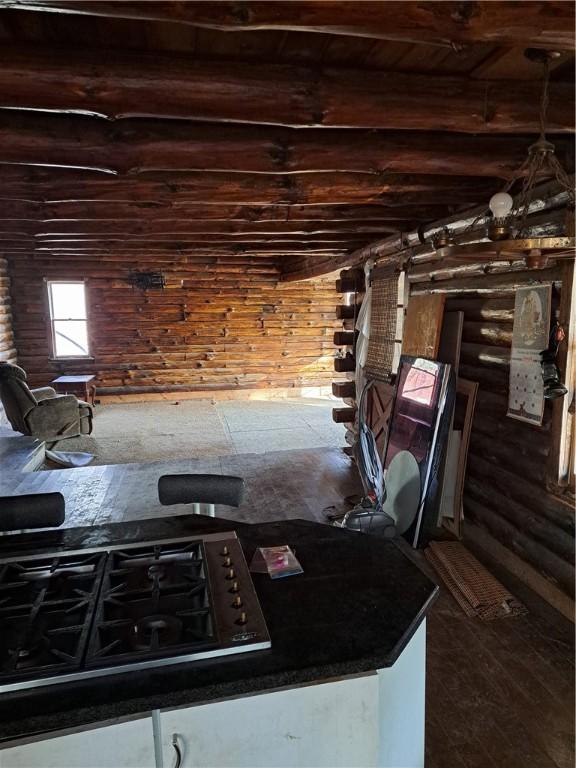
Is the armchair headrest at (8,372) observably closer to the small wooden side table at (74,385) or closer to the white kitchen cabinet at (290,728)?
the small wooden side table at (74,385)

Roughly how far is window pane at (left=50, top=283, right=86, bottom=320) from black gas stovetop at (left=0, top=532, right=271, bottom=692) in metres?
9.74

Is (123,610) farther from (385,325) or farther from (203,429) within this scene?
(203,429)

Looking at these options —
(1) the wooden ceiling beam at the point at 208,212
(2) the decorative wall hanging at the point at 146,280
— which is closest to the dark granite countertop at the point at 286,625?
(1) the wooden ceiling beam at the point at 208,212

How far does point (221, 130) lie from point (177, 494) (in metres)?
2.10

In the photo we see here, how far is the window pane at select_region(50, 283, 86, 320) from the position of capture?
10258 mm

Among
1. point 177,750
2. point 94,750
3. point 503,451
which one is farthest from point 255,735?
point 503,451

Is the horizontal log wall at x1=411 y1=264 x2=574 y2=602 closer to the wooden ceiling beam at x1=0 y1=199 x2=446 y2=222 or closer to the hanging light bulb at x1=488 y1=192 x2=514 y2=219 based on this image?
the wooden ceiling beam at x1=0 y1=199 x2=446 y2=222

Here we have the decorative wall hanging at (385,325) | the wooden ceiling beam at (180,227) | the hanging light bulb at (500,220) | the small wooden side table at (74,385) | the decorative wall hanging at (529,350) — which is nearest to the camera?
the hanging light bulb at (500,220)

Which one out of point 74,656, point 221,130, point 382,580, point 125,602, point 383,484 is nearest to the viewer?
point 74,656

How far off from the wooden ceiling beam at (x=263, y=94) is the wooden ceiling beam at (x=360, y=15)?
55 cm

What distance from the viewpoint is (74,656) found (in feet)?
3.79

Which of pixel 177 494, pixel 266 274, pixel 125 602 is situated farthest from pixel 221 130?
pixel 266 274

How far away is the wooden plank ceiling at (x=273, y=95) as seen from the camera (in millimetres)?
1577

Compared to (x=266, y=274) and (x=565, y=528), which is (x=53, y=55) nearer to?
(x=565, y=528)
